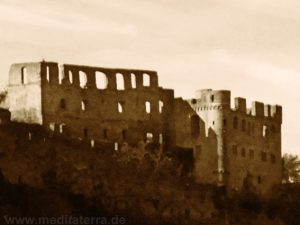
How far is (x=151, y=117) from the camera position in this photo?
393 ft

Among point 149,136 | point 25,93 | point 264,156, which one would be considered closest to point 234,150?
point 264,156

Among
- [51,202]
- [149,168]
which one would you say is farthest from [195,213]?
[51,202]

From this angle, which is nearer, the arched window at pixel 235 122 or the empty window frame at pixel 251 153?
the arched window at pixel 235 122

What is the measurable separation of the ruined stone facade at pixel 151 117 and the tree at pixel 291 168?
7236mm

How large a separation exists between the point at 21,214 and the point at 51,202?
311 cm

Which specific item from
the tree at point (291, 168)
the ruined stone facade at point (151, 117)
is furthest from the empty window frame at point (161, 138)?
the tree at point (291, 168)

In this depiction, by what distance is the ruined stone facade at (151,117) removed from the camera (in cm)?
11581

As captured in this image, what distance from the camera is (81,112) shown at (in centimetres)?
11681

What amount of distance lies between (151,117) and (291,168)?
1744cm

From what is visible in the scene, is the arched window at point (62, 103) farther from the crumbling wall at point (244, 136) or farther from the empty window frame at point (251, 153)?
the empty window frame at point (251, 153)

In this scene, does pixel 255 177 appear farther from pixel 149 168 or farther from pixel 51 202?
pixel 51 202

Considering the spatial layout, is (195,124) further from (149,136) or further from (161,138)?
(149,136)

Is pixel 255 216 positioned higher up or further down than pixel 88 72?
further down

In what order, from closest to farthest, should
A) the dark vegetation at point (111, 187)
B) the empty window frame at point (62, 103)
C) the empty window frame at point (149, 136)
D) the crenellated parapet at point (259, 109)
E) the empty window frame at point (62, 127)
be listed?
the dark vegetation at point (111, 187)
the empty window frame at point (62, 127)
the empty window frame at point (62, 103)
the empty window frame at point (149, 136)
the crenellated parapet at point (259, 109)
